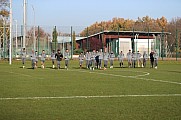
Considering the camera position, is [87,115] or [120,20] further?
[120,20]

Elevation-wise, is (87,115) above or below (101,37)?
below

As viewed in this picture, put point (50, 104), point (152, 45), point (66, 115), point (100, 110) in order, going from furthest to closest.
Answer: point (152, 45) → point (50, 104) → point (100, 110) → point (66, 115)

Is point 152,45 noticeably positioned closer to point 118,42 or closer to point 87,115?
point 118,42

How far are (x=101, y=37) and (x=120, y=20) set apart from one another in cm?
5268

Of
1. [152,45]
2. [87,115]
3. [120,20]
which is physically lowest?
[87,115]

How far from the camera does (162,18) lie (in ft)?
347

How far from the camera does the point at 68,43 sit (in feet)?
196

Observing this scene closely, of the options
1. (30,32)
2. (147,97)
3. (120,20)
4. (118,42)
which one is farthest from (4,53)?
(120,20)

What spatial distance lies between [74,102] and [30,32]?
2040 inches

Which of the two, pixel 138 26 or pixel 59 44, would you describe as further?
pixel 138 26

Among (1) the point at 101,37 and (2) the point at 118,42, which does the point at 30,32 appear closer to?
(1) the point at 101,37

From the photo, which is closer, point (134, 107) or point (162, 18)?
point (134, 107)

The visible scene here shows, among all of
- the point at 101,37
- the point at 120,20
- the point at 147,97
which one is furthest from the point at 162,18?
the point at 147,97

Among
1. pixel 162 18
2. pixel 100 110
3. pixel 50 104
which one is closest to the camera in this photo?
pixel 100 110
